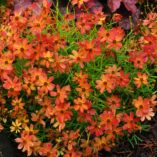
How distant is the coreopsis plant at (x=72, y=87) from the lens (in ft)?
9.95

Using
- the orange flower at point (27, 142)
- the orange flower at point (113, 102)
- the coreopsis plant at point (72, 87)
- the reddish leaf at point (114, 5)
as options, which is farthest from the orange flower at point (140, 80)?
the reddish leaf at point (114, 5)

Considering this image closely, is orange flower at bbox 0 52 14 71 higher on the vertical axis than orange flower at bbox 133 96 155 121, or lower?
higher

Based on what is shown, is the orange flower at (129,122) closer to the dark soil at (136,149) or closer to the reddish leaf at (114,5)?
the dark soil at (136,149)

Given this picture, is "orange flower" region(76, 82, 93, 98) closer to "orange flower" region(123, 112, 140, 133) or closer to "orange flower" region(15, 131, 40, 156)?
"orange flower" region(123, 112, 140, 133)

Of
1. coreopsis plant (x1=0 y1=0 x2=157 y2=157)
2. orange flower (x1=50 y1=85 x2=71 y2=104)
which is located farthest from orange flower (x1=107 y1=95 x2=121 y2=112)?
orange flower (x1=50 y1=85 x2=71 y2=104)

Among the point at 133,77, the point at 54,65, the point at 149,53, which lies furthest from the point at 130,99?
the point at 54,65

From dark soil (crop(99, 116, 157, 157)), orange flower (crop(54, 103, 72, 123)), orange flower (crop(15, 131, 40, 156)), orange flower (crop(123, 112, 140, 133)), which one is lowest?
dark soil (crop(99, 116, 157, 157))

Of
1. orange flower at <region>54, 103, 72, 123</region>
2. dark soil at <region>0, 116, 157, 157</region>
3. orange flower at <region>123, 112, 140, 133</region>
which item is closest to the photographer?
orange flower at <region>54, 103, 72, 123</region>

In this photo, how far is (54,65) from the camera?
10.0 ft

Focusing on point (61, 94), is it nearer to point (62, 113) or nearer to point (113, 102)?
point (62, 113)

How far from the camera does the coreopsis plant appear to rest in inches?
119

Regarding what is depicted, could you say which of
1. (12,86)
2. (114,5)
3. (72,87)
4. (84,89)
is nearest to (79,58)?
(84,89)

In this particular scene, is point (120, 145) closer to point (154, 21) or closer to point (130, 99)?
point (130, 99)

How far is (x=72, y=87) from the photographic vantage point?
3.30 metres
